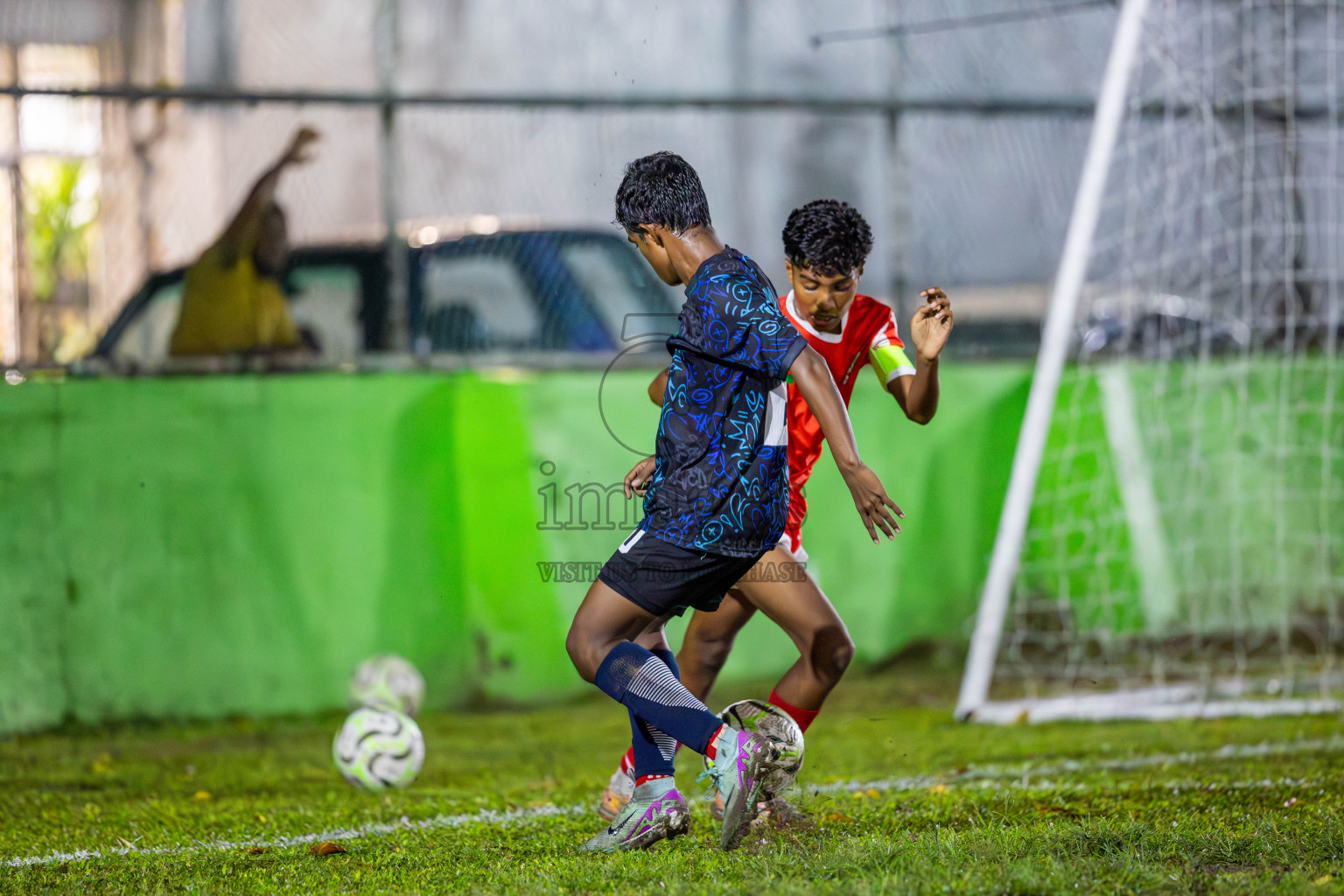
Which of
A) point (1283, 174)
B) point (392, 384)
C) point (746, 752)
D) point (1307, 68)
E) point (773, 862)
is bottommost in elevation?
point (773, 862)

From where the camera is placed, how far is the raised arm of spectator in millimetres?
5672

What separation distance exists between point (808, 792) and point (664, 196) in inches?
76.9

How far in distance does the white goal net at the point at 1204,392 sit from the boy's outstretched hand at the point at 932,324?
2.92m

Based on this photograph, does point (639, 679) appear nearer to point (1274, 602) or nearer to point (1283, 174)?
point (1274, 602)

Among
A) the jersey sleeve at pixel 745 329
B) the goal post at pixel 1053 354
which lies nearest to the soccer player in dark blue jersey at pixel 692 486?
the jersey sleeve at pixel 745 329

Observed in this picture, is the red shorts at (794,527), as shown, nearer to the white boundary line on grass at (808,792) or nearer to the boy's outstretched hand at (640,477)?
the boy's outstretched hand at (640,477)

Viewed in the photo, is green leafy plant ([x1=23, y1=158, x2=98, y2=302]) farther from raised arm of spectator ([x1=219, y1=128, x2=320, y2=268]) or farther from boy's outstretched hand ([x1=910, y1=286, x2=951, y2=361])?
boy's outstretched hand ([x1=910, y1=286, x2=951, y2=361])

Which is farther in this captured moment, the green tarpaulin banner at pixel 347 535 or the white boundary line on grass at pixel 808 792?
the green tarpaulin banner at pixel 347 535

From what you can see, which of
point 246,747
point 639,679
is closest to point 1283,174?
point 639,679

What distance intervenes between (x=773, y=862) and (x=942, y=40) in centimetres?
465

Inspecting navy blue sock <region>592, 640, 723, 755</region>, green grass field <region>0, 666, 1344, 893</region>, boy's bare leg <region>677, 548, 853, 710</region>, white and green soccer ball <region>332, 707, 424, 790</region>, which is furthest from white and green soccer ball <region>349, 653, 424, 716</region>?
navy blue sock <region>592, 640, 723, 755</region>

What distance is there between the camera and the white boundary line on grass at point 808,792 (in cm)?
351

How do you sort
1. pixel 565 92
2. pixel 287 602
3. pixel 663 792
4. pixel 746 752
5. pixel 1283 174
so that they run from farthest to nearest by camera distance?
1. pixel 1283 174
2. pixel 565 92
3. pixel 287 602
4. pixel 663 792
5. pixel 746 752

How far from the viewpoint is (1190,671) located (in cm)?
580
